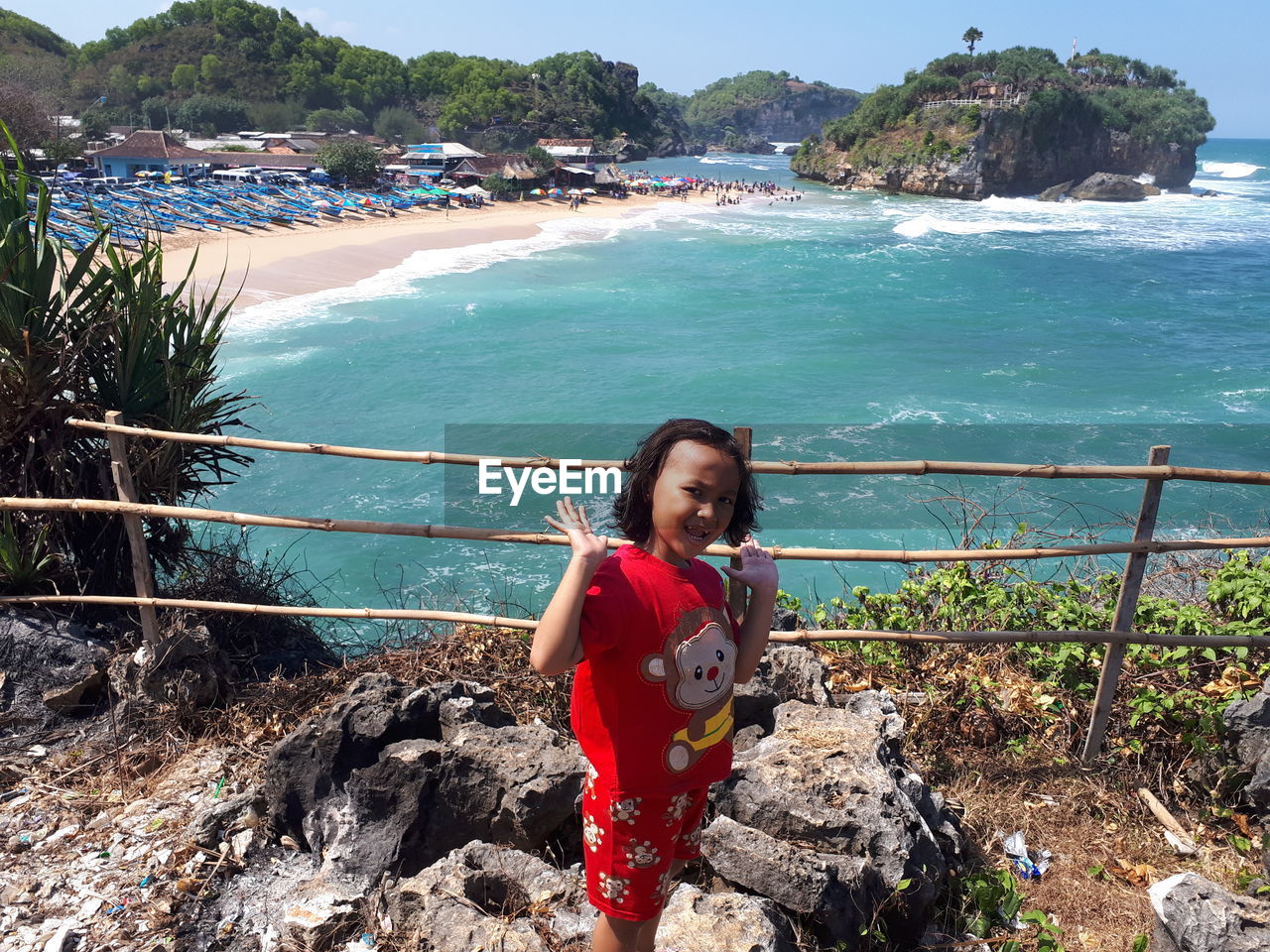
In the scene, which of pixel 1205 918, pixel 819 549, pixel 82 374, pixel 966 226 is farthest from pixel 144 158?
pixel 1205 918

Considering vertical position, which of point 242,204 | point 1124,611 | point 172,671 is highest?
point 242,204

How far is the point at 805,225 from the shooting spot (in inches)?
1951

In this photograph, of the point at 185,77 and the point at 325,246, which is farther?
the point at 185,77

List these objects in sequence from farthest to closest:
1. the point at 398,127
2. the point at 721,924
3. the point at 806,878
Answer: the point at 398,127 < the point at 806,878 < the point at 721,924

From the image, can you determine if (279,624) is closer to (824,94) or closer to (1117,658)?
(1117,658)

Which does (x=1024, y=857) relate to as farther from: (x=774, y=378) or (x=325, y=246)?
(x=325, y=246)

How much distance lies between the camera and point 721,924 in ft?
7.40

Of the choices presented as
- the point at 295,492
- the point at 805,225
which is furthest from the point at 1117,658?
the point at 805,225

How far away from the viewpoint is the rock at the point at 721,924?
2.20 metres

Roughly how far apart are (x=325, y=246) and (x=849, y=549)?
3286cm

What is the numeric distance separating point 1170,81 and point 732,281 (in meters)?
84.4

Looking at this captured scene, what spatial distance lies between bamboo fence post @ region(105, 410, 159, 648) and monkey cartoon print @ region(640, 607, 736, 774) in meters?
2.55

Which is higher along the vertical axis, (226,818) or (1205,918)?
(1205,918)

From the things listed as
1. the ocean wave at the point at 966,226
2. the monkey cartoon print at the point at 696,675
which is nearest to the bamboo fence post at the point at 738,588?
the monkey cartoon print at the point at 696,675
